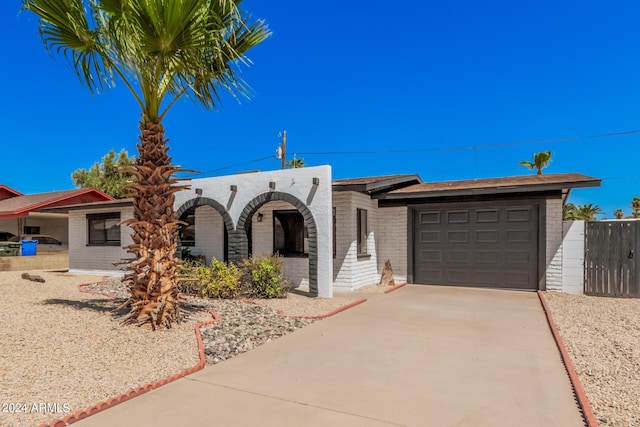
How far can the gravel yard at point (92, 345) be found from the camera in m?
3.71

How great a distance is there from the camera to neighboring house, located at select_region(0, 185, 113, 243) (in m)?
23.4

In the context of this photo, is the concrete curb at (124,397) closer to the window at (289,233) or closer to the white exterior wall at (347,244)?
the white exterior wall at (347,244)

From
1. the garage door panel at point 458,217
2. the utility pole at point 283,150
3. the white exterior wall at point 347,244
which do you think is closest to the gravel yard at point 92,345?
the white exterior wall at point 347,244

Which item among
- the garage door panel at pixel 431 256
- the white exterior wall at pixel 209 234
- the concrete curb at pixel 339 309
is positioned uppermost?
the white exterior wall at pixel 209 234

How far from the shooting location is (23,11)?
20.1 ft

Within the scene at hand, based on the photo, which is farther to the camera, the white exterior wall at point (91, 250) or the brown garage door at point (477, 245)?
the white exterior wall at point (91, 250)

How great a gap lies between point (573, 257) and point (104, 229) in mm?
16871

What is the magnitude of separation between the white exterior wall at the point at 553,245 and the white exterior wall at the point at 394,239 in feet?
12.7

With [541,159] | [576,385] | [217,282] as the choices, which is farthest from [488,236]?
[541,159]

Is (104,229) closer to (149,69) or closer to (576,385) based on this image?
(149,69)

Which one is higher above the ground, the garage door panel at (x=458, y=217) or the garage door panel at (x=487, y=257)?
the garage door panel at (x=458, y=217)

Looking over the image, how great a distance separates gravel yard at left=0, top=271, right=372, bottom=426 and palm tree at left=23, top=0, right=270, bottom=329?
0.73 m

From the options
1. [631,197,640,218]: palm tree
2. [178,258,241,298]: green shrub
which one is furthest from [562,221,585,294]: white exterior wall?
[631,197,640,218]: palm tree

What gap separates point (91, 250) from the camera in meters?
16.3
